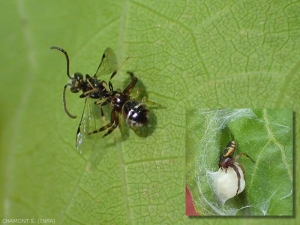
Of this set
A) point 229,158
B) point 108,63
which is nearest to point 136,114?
point 108,63

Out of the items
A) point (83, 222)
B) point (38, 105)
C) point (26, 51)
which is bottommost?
point (83, 222)

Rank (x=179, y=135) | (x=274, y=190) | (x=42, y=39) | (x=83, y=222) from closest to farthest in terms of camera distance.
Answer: (x=274, y=190)
(x=179, y=135)
(x=83, y=222)
(x=42, y=39)

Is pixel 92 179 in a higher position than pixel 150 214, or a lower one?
higher

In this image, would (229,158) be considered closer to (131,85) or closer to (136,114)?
(136,114)

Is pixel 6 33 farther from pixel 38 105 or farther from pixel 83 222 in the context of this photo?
pixel 83 222

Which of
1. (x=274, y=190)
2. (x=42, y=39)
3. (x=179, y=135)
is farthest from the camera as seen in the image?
(x=42, y=39)

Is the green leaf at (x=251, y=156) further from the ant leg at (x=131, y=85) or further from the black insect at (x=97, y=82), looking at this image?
the black insect at (x=97, y=82)

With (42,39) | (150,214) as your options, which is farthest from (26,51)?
(150,214)
